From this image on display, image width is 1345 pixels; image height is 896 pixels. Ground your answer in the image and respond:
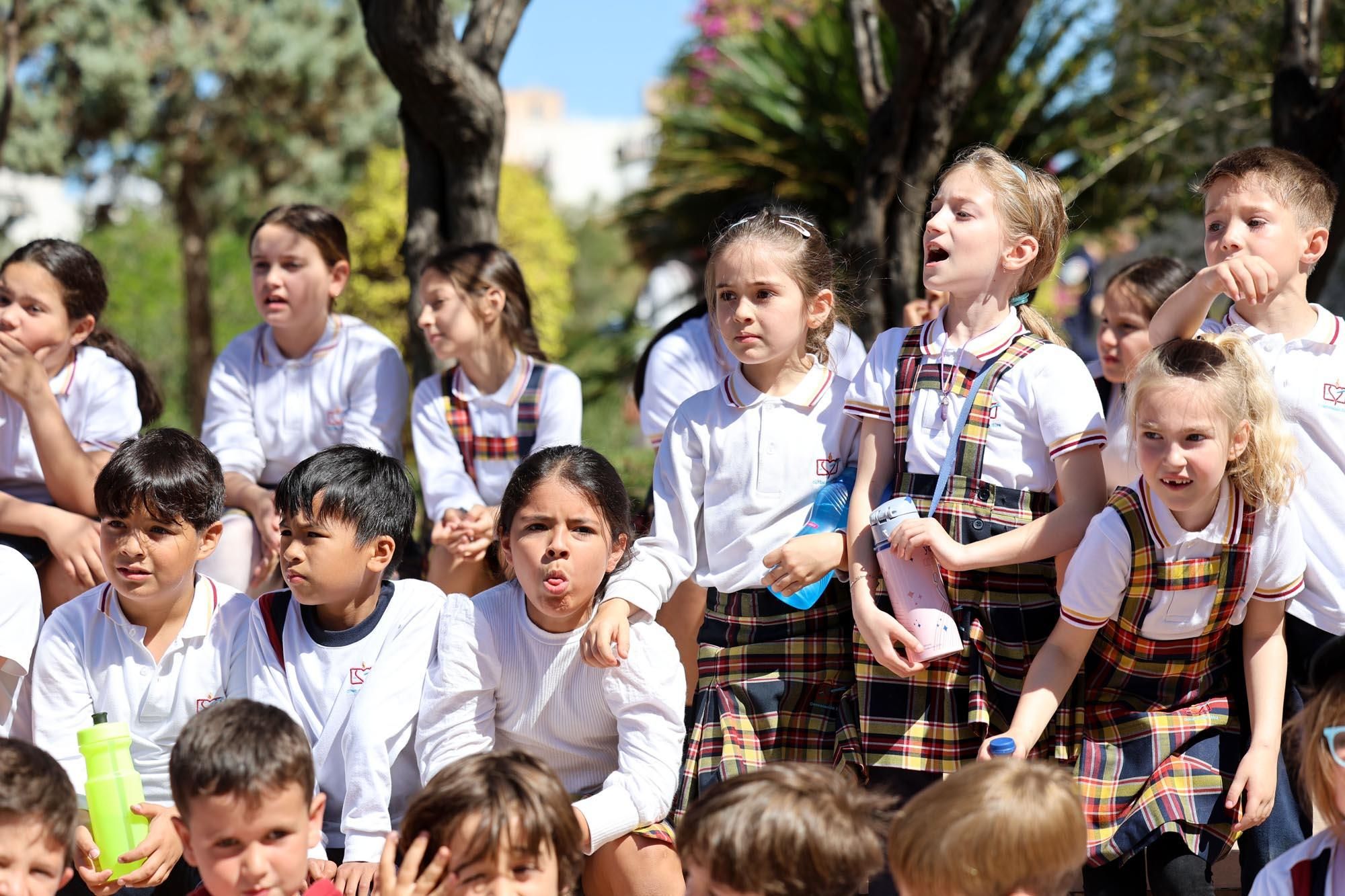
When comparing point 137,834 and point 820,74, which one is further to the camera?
point 820,74

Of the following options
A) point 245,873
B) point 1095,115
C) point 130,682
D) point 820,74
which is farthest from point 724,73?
point 245,873

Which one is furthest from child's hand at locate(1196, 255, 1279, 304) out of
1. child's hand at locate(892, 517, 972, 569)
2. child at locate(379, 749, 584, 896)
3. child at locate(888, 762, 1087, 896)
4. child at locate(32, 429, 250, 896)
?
child at locate(32, 429, 250, 896)

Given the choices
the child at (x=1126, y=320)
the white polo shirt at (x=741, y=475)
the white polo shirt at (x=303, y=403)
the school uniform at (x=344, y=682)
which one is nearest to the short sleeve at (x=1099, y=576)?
the white polo shirt at (x=741, y=475)

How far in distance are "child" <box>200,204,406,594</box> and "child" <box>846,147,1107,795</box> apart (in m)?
1.83

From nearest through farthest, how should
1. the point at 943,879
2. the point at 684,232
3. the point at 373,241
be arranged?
the point at 943,879, the point at 684,232, the point at 373,241

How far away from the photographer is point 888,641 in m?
2.83

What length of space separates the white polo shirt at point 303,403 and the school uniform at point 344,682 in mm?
1120

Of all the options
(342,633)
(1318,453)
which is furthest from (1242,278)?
(342,633)

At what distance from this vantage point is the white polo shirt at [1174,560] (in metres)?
2.68

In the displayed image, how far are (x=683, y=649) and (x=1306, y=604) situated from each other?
1.51 m

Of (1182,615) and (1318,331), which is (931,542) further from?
(1318,331)

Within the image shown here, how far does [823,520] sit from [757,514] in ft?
0.54

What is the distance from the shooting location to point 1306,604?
287cm

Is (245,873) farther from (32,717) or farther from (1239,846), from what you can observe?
(1239,846)
